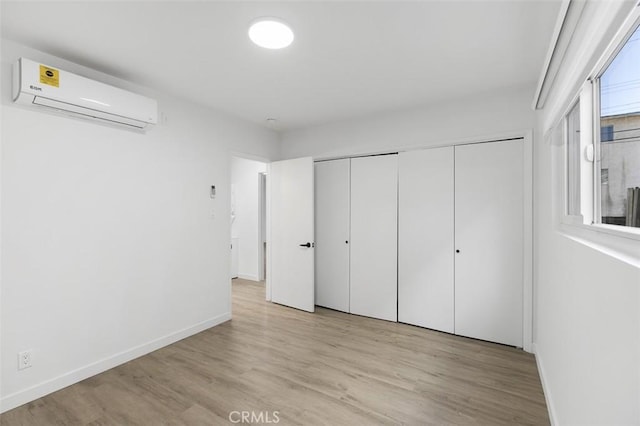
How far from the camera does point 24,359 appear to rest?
2141mm

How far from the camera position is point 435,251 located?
134 inches

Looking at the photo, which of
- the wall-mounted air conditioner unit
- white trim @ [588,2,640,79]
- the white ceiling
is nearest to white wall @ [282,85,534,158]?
the white ceiling

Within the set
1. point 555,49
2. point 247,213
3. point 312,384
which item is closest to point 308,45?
point 555,49

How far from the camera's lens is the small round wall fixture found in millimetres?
1896

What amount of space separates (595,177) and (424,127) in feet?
7.09

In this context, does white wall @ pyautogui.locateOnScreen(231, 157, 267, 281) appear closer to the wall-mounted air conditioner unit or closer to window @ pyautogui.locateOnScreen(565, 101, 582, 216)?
the wall-mounted air conditioner unit

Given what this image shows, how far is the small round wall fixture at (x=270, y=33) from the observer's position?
74.7 inches

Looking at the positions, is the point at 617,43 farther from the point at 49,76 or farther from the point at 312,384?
the point at 49,76

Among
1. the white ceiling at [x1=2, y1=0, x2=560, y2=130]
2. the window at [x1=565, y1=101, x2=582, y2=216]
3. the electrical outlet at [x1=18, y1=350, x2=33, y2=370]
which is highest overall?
the white ceiling at [x1=2, y1=0, x2=560, y2=130]

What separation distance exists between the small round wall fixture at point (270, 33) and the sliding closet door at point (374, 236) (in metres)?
2.03

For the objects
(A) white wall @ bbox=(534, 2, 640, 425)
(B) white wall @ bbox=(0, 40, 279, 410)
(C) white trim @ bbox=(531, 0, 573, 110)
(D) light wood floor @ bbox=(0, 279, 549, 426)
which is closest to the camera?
(A) white wall @ bbox=(534, 2, 640, 425)

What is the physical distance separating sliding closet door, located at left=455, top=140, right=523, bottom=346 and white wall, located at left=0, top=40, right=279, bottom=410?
2.64 m

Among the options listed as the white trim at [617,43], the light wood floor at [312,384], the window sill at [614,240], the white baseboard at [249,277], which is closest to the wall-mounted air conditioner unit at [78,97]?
the light wood floor at [312,384]

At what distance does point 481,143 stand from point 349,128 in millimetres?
1532
